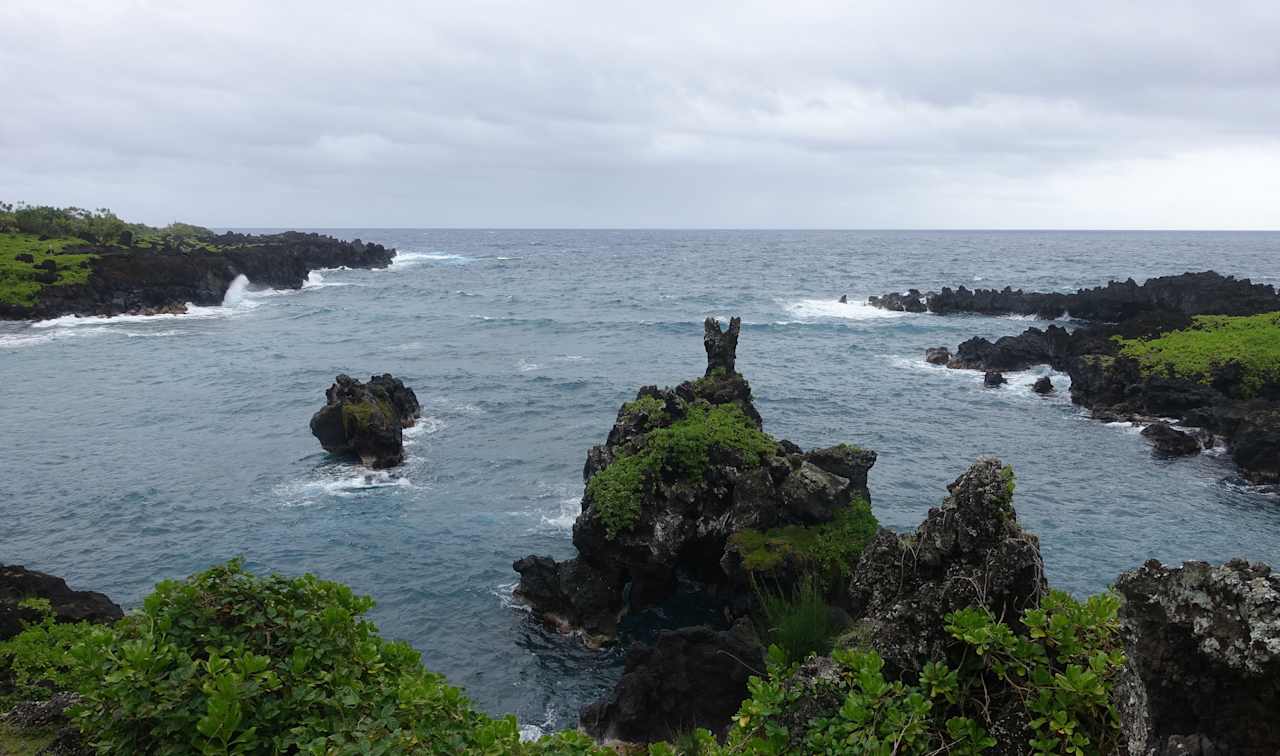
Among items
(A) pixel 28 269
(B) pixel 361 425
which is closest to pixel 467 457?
(B) pixel 361 425

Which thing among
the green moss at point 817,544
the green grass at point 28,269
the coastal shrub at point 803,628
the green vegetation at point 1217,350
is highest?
the green grass at point 28,269

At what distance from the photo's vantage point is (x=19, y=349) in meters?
53.2

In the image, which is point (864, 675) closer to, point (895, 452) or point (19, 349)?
point (895, 452)

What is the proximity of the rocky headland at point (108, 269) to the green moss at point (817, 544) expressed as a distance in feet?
228

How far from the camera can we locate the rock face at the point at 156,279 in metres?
65.8

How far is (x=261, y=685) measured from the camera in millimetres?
6078

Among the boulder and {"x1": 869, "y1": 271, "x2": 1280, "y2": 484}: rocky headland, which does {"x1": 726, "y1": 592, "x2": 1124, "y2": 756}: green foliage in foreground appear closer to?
{"x1": 869, "y1": 271, "x2": 1280, "y2": 484}: rocky headland

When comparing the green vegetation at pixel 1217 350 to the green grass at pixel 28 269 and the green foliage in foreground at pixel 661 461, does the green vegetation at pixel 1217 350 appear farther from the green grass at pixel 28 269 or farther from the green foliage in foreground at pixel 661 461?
the green grass at pixel 28 269

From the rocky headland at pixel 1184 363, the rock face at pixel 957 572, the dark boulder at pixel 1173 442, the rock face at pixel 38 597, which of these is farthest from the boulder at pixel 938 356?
the rock face at pixel 38 597

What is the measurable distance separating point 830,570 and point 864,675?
1299cm

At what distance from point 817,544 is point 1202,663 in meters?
A: 13.5

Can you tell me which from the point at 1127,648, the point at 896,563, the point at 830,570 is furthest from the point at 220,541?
the point at 1127,648

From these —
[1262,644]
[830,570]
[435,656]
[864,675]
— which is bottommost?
[435,656]

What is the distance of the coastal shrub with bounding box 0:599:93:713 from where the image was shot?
9.87 m
